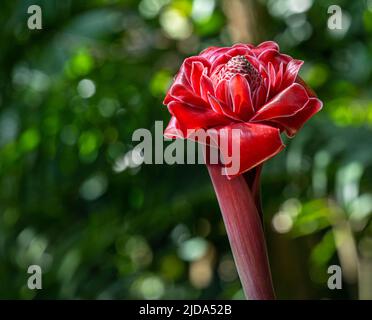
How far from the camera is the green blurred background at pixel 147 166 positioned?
0.79 m

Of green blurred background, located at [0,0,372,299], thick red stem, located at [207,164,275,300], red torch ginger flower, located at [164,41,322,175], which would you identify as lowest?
thick red stem, located at [207,164,275,300]

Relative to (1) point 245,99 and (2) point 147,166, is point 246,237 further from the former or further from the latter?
(2) point 147,166

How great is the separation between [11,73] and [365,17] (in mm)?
479

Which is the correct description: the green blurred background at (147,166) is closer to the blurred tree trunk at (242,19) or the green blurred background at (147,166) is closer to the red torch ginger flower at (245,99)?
the blurred tree trunk at (242,19)

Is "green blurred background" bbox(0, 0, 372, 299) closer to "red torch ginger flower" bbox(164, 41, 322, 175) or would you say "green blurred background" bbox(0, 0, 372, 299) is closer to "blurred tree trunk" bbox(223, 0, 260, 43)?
"blurred tree trunk" bbox(223, 0, 260, 43)

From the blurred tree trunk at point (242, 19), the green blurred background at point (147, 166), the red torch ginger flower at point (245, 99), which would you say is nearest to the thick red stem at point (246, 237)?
the red torch ginger flower at point (245, 99)

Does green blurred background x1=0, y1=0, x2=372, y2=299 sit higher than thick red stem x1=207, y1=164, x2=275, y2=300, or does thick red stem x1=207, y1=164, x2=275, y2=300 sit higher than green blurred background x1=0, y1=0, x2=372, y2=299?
green blurred background x1=0, y1=0, x2=372, y2=299

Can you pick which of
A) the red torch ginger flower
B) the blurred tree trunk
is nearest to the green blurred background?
the blurred tree trunk

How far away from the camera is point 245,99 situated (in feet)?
0.59

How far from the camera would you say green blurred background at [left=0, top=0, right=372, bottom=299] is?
79cm

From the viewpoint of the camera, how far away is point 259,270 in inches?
7.0

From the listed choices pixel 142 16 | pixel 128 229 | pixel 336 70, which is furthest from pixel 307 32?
pixel 128 229

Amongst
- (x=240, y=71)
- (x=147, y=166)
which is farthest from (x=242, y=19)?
(x=240, y=71)

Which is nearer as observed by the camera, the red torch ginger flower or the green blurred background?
the red torch ginger flower
